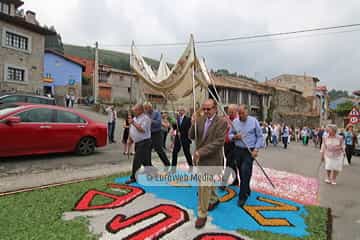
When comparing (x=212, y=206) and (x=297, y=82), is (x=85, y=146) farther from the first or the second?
(x=297, y=82)

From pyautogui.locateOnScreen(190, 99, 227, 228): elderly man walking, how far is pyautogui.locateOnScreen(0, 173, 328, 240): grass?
0.62 meters

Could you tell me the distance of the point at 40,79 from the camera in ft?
70.3

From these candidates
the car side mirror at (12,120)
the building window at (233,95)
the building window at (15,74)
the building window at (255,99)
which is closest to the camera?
the car side mirror at (12,120)

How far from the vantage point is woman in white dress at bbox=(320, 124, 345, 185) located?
6406 mm

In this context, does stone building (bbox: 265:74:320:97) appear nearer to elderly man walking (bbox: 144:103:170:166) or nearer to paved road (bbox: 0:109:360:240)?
paved road (bbox: 0:109:360:240)

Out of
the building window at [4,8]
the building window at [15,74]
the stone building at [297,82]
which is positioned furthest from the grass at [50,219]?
the stone building at [297,82]

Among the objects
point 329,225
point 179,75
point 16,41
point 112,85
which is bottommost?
point 329,225

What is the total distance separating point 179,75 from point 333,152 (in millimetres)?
4479

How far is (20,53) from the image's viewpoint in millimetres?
19500

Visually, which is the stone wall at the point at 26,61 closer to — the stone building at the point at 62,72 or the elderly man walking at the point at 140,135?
the stone building at the point at 62,72

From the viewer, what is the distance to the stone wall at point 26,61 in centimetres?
1823

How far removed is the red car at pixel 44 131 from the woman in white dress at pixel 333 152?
6.85m

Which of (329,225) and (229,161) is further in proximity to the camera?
(229,161)

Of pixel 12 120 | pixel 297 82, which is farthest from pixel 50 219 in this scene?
pixel 297 82
